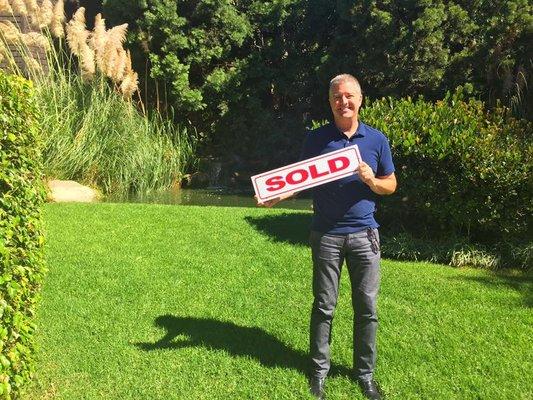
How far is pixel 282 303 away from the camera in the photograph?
4688 mm

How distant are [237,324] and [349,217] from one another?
5.30 feet

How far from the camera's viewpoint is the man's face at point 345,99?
302cm

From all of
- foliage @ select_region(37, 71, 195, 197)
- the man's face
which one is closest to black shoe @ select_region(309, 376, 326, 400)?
the man's face

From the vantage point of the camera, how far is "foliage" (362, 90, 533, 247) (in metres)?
5.53

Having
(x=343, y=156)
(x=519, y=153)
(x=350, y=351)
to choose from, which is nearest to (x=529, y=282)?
(x=519, y=153)

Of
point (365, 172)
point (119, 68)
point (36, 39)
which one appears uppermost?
point (36, 39)

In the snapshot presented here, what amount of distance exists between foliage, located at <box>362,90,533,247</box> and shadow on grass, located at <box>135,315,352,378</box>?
2.82 m

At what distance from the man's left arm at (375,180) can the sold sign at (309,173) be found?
0.05 m

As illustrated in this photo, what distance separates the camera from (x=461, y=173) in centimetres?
571

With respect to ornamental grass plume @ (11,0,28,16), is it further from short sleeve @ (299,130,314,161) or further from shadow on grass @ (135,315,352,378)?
short sleeve @ (299,130,314,161)

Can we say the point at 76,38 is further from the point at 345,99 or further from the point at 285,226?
the point at 345,99

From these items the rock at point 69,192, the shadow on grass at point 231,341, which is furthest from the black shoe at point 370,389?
the rock at point 69,192

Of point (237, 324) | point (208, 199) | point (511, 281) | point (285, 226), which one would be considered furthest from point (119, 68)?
point (511, 281)

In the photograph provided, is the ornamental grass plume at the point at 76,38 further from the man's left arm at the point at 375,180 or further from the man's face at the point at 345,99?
the man's left arm at the point at 375,180
